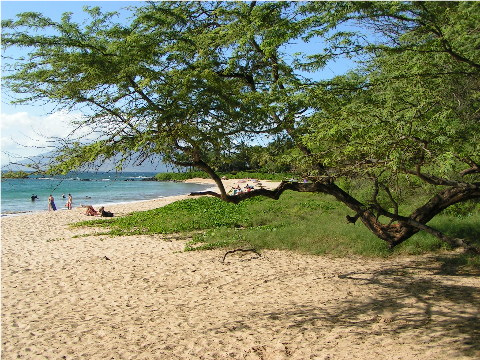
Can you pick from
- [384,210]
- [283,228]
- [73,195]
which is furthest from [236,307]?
[73,195]

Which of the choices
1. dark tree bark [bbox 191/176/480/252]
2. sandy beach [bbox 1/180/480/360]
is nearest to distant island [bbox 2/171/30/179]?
sandy beach [bbox 1/180/480/360]

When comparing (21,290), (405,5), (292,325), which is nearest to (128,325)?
(292,325)

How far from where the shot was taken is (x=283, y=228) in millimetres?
12672

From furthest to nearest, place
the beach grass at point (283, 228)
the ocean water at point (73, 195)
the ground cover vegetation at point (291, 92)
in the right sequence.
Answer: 1. the ocean water at point (73, 195)
2. the beach grass at point (283, 228)
3. the ground cover vegetation at point (291, 92)

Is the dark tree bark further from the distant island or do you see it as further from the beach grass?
the distant island

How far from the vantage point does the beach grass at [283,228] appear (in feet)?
33.4

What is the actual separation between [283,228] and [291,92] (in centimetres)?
683

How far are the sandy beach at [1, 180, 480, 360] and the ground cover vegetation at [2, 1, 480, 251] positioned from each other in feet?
4.48

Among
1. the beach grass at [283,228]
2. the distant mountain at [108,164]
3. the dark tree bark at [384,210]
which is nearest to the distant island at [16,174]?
the distant mountain at [108,164]

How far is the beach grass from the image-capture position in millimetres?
10180

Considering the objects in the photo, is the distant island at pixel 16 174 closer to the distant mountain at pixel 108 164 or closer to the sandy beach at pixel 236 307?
the distant mountain at pixel 108 164

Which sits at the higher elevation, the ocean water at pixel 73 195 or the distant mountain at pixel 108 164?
the distant mountain at pixel 108 164

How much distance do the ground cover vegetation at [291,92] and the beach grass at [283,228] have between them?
345 cm

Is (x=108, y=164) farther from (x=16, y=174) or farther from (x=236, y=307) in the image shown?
(x=236, y=307)
